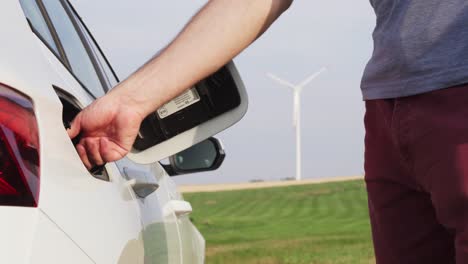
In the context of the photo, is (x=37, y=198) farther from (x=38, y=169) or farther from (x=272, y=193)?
(x=272, y=193)

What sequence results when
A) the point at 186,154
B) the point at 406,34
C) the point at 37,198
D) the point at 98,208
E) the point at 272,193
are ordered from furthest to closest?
the point at 272,193 → the point at 186,154 → the point at 406,34 → the point at 98,208 → the point at 37,198

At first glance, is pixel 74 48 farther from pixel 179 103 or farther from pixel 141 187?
pixel 179 103

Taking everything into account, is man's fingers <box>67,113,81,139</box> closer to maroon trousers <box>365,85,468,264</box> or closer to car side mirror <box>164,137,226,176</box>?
maroon trousers <box>365,85,468,264</box>

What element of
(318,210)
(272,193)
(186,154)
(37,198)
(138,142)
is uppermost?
(37,198)

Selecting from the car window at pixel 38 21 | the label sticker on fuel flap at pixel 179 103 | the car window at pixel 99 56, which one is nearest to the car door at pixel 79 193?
the car window at pixel 38 21

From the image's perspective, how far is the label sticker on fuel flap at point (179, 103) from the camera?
2.35 meters

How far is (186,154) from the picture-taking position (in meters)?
4.26

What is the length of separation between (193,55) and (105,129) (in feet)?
0.86

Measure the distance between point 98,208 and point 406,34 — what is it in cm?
80

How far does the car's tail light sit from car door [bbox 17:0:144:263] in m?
0.03

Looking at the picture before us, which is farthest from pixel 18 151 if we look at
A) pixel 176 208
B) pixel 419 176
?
pixel 176 208

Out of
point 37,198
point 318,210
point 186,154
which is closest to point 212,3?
point 37,198

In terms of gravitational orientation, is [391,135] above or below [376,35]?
below

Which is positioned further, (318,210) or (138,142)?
(318,210)
